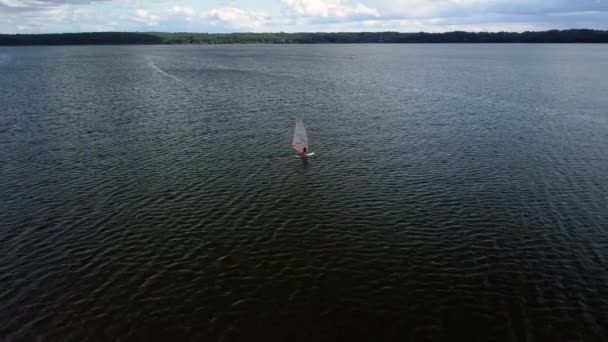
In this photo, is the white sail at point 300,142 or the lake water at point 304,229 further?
the white sail at point 300,142

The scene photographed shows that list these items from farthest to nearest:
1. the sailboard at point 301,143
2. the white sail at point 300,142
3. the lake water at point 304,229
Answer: the white sail at point 300,142 → the sailboard at point 301,143 → the lake water at point 304,229

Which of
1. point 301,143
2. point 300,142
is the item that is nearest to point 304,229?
point 301,143

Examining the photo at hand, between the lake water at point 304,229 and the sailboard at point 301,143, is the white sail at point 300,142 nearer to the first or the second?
the sailboard at point 301,143

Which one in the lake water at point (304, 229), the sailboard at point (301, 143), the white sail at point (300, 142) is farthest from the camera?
the white sail at point (300, 142)

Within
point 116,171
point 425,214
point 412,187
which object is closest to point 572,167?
point 412,187

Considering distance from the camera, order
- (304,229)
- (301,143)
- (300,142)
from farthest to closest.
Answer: (300,142) → (301,143) → (304,229)

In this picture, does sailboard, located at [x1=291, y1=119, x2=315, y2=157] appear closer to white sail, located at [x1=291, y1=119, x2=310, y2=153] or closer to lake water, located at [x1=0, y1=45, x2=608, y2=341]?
white sail, located at [x1=291, y1=119, x2=310, y2=153]

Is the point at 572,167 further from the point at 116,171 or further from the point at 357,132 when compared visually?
the point at 116,171

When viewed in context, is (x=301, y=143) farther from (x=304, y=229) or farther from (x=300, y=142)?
(x=304, y=229)

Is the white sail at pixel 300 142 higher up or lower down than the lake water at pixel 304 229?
higher up

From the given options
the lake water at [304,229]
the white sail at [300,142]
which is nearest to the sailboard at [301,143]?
the white sail at [300,142]
